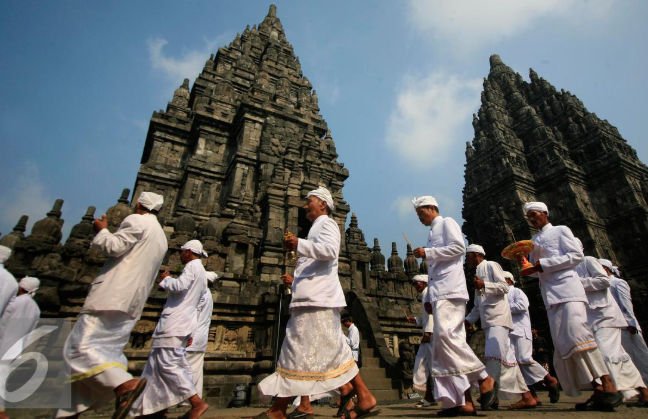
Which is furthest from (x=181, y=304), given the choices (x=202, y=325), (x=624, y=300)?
(x=624, y=300)

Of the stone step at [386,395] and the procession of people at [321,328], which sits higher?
the procession of people at [321,328]

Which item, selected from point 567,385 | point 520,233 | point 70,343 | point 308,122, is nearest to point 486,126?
point 520,233

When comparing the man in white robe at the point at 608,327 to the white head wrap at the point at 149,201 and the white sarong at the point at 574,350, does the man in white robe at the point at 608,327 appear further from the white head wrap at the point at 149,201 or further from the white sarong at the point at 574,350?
the white head wrap at the point at 149,201

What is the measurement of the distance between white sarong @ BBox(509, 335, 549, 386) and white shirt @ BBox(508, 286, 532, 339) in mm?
97

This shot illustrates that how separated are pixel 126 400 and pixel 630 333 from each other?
293 inches

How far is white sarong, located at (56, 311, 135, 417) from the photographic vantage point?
8.84 ft

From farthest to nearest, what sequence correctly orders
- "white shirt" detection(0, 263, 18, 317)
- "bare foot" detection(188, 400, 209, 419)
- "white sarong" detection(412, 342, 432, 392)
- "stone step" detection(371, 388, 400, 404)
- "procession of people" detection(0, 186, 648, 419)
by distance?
"stone step" detection(371, 388, 400, 404)
"white sarong" detection(412, 342, 432, 392)
"white shirt" detection(0, 263, 18, 317)
"bare foot" detection(188, 400, 209, 419)
"procession of people" detection(0, 186, 648, 419)

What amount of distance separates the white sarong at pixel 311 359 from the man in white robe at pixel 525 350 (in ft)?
13.1

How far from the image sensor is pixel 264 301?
7.56 m

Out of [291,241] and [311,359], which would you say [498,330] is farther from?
[291,241]

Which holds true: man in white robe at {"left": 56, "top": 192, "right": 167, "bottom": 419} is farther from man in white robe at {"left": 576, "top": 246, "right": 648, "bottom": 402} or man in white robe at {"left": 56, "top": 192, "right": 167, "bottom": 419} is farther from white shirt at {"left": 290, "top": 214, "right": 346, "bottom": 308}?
man in white robe at {"left": 576, "top": 246, "right": 648, "bottom": 402}

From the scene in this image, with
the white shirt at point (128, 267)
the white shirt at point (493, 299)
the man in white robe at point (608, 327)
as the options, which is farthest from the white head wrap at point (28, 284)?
the man in white robe at point (608, 327)

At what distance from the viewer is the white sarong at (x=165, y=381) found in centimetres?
363

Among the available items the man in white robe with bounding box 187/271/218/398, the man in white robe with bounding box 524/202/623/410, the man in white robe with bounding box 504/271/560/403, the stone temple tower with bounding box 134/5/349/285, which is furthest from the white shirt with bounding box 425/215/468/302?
the stone temple tower with bounding box 134/5/349/285
